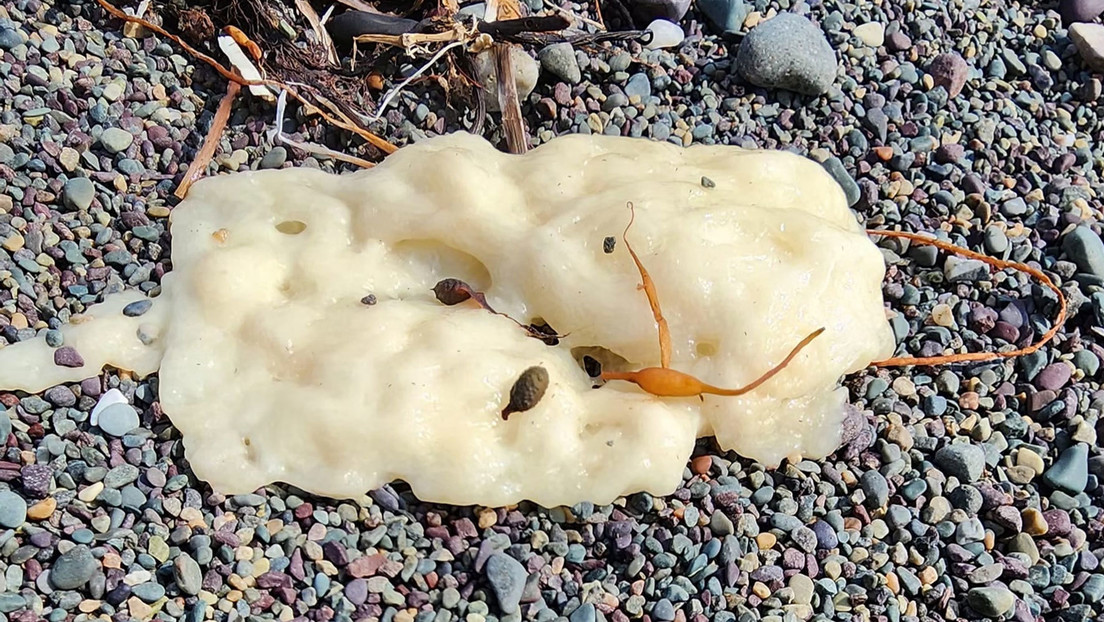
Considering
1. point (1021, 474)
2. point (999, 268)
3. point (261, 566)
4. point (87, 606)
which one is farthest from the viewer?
point (999, 268)

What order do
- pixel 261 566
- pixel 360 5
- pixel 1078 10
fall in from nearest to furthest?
pixel 261 566, pixel 360 5, pixel 1078 10

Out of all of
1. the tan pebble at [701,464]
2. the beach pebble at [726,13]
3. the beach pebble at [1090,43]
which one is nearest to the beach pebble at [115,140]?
the tan pebble at [701,464]

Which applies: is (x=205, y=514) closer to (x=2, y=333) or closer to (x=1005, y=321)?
(x=2, y=333)

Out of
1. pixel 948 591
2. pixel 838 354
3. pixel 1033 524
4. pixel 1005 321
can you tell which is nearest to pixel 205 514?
pixel 838 354

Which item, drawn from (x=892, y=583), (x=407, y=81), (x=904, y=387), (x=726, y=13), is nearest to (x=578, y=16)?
(x=726, y=13)

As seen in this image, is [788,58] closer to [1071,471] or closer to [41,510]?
[1071,471]

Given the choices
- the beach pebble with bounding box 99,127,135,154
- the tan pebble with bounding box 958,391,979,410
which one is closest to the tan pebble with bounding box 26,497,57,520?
the beach pebble with bounding box 99,127,135,154

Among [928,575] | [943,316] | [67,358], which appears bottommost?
[928,575]
